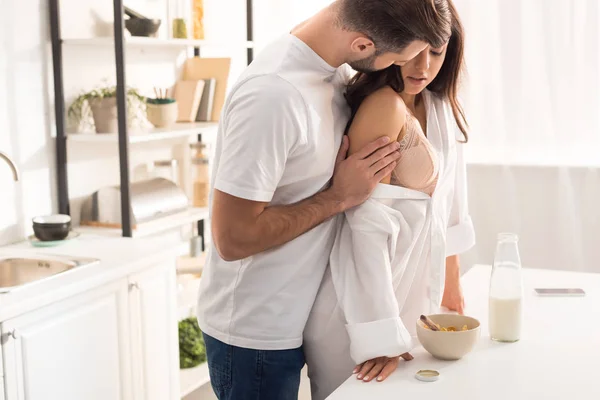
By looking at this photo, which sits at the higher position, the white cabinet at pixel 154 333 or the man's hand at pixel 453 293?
the man's hand at pixel 453 293

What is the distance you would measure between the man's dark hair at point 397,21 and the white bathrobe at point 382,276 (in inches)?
11.4

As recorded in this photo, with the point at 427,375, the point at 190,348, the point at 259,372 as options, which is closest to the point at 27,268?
the point at 190,348

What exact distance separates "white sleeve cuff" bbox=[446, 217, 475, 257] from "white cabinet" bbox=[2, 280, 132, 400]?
106cm

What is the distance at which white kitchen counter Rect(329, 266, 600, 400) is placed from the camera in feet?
4.38

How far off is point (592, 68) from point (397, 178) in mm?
2271

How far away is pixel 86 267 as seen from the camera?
2.33m

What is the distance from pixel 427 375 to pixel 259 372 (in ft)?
1.24

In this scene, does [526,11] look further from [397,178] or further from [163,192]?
[397,178]

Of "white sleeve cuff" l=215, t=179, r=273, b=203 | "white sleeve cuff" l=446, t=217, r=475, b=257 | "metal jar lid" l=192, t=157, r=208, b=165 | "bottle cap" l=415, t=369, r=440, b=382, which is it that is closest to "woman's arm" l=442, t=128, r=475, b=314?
"white sleeve cuff" l=446, t=217, r=475, b=257

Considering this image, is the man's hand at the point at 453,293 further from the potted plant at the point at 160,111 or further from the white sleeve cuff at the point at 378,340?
the potted plant at the point at 160,111

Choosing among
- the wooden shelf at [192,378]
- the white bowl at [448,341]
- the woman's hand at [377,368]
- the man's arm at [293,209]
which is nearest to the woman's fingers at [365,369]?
the woman's hand at [377,368]

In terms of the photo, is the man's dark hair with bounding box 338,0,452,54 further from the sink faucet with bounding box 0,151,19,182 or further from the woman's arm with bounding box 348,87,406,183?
the sink faucet with bounding box 0,151,19,182

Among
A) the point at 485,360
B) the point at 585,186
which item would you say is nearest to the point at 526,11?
the point at 585,186

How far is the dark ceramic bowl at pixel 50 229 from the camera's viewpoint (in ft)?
8.54
